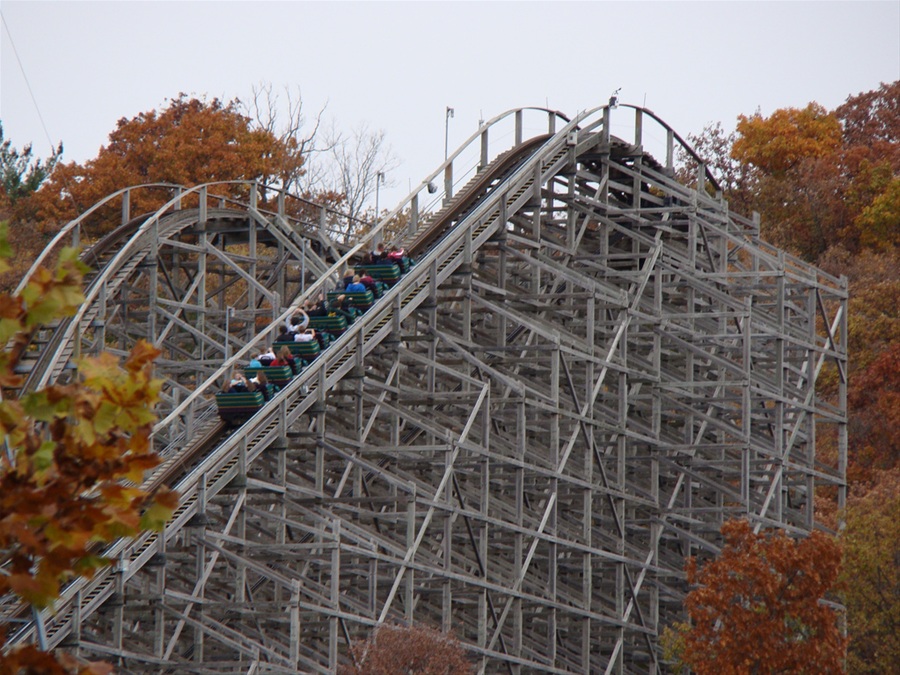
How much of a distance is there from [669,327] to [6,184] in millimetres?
Answer: 34383

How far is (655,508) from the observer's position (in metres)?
30.7

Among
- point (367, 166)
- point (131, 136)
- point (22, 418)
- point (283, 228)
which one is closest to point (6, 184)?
point (131, 136)

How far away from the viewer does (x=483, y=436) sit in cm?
2628

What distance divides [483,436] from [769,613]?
540 centimetres

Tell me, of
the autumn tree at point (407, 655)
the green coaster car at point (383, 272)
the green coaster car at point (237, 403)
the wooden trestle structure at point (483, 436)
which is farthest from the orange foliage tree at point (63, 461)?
the green coaster car at point (383, 272)

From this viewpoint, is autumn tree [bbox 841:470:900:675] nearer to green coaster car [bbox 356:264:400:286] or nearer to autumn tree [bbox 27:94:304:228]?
green coaster car [bbox 356:264:400:286]

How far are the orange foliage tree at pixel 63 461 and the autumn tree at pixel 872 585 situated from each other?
22122 millimetres

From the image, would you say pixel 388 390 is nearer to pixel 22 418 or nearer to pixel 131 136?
pixel 22 418

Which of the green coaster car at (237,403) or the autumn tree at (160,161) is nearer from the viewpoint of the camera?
the green coaster car at (237,403)

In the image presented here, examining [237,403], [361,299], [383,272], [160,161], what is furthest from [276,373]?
[160,161]

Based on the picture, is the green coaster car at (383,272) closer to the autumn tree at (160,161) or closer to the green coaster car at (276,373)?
the green coaster car at (276,373)

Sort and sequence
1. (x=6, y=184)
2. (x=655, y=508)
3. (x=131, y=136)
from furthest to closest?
(x=6, y=184) < (x=131, y=136) < (x=655, y=508)

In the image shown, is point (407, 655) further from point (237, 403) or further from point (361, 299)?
point (361, 299)

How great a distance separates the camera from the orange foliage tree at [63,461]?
7516 millimetres
